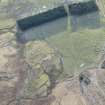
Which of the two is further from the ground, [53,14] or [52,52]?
[53,14]

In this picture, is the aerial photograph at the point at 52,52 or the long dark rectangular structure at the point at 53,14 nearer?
the aerial photograph at the point at 52,52

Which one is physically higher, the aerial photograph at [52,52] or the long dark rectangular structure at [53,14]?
the long dark rectangular structure at [53,14]

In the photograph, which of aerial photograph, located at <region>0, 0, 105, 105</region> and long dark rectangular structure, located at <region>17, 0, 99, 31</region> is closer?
aerial photograph, located at <region>0, 0, 105, 105</region>

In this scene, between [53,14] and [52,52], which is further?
[53,14]

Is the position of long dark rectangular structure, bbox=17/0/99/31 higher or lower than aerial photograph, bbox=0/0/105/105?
higher

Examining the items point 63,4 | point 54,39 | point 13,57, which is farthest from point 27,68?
point 63,4
